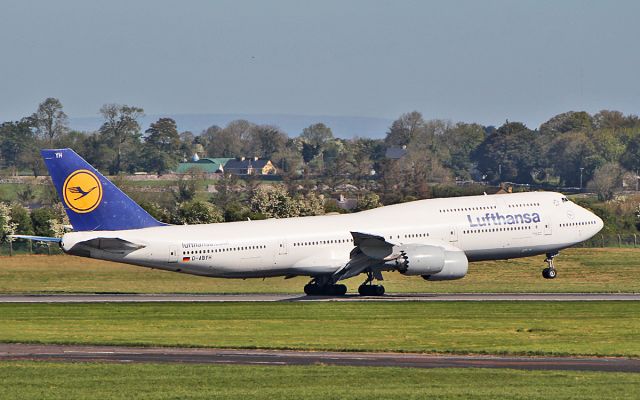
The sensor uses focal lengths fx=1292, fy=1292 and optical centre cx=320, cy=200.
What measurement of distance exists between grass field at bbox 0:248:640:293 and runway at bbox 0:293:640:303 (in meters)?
4.06

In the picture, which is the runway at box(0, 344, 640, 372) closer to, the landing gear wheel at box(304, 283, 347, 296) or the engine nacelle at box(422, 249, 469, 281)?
the engine nacelle at box(422, 249, 469, 281)

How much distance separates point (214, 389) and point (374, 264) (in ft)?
111

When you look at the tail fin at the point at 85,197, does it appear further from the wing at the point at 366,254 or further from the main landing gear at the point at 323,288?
the wing at the point at 366,254

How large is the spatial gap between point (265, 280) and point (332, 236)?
11966 mm

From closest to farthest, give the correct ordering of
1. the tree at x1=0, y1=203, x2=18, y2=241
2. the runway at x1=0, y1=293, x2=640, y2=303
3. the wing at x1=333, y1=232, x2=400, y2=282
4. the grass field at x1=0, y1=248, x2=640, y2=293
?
1. the runway at x1=0, y1=293, x2=640, y2=303
2. the wing at x1=333, y1=232, x2=400, y2=282
3. the grass field at x1=0, y1=248, x2=640, y2=293
4. the tree at x1=0, y1=203, x2=18, y2=241

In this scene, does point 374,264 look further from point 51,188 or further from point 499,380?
point 51,188

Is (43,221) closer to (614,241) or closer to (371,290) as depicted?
(614,241)

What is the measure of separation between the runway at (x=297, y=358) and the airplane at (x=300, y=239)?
2097 centimetres

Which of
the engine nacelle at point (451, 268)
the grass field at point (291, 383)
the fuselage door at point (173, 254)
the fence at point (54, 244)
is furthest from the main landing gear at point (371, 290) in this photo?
the grass field at point (291, 383)

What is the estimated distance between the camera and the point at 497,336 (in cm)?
5016

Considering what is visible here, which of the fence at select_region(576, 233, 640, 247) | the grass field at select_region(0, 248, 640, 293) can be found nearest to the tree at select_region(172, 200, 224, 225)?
the grass field at select_region(0, 248, 640, 293)

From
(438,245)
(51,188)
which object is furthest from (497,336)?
(51,188)

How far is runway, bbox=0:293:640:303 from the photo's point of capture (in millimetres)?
67000

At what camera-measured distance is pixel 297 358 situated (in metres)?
43.9
